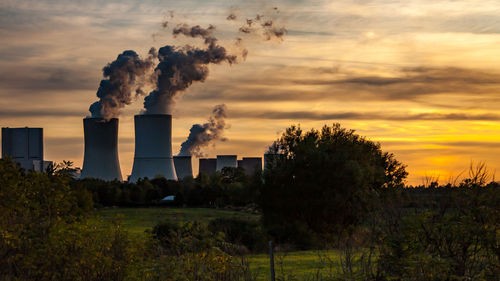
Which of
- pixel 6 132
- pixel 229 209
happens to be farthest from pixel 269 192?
pixel 6 132

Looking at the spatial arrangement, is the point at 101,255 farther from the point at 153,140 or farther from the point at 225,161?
the point at 225,161

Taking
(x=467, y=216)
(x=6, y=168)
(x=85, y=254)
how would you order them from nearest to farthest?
(x=467, y=216) < (x=85, y=254) < (x=6, y=168)

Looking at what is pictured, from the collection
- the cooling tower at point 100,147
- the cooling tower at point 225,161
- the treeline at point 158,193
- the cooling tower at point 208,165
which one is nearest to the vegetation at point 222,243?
the cooling tower at point 100,147

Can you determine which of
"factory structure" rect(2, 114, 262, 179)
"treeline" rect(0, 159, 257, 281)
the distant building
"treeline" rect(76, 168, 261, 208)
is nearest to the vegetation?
"treeline" rect(0, 159, 257, 281)

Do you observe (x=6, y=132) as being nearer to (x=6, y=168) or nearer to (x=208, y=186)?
(x=208, y=186)

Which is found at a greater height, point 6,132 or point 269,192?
point 6,132

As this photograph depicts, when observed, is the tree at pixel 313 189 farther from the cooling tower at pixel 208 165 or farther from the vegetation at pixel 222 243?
the cooling tower at pixel 208 165
